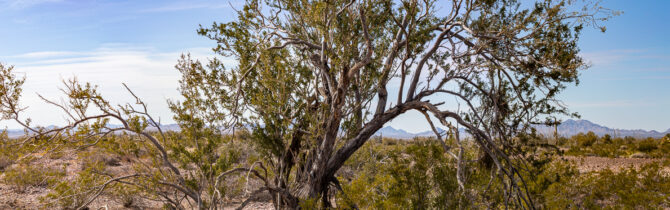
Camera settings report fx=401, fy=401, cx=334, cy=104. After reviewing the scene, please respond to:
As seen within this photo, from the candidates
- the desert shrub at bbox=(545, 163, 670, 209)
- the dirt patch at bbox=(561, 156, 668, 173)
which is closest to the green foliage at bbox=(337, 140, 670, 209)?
the desert shrub at bbox=(545, 163, 670, 209)

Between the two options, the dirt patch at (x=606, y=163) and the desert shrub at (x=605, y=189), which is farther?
the dirt patch at (x=606, y=163)

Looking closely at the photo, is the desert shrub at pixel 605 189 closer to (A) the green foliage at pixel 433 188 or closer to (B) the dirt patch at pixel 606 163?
(A) the green foliage at pixel 433 188

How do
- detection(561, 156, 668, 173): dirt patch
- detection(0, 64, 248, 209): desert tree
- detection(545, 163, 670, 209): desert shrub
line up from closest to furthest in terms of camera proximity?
detection(0, 64, 248, 209): desert tree
detection(545, 163, 670, 209): desert shrub
detection(561, 156, 668, 173): dirt patch

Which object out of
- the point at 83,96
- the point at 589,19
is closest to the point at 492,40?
the point at 589,19

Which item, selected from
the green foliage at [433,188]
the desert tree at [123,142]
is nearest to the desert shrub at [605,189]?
the green foliage at [433,188]

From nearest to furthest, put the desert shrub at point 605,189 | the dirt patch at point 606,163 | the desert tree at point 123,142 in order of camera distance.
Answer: the desert tree at point 123,142 → the desert shrub at point 605,189 → the dirt patch at point 606,163

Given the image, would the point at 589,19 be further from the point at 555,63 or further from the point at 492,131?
the point at 492,131

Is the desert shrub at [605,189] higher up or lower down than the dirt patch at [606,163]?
lower down

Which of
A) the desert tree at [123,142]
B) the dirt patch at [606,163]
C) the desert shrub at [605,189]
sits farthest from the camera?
the dirt patch at [606,163]

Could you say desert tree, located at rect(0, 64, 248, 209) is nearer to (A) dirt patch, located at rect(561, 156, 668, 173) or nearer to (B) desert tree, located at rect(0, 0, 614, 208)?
(B) desert tree, located at rect(0, 0, 614, 208)

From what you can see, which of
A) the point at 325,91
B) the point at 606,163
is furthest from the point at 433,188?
the point at 606,163

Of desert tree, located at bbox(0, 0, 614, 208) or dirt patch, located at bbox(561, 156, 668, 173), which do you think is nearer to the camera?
desert tree, located at bbox(0, 0, 614, 208)

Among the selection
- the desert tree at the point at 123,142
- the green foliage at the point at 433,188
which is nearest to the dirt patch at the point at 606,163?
the green foliage at the point at 433,188

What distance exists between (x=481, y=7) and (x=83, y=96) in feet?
17.8
